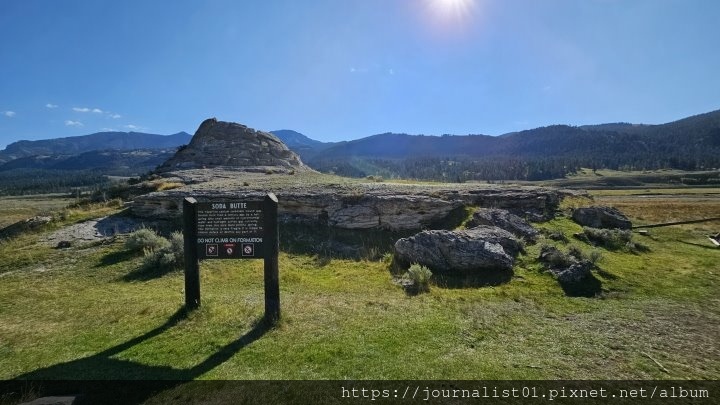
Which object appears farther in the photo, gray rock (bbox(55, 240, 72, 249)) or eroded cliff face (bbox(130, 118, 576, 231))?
eroded cliff face (bbox(130, 118, 576, 231))

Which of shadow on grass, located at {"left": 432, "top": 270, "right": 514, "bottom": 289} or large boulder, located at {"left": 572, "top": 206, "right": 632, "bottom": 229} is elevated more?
large boulder, located at {"left": 572, "top": 206, "right": 632, "bottom": 229}

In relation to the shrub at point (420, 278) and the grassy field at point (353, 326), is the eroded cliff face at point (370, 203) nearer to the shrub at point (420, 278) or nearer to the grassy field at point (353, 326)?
the grassy field at point (353, 326)

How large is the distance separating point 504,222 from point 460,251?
5.99 meters

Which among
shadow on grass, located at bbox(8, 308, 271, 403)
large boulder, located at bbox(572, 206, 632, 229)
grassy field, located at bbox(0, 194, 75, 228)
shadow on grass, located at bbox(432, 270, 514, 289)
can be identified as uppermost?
large boulder, located at bbox(572, 206, 632, 229)

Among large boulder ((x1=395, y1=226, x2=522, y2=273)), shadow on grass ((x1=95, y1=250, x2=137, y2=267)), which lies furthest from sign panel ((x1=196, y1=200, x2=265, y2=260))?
shadow on grass ((x1=95, y1=250, x2=137, y2=267))

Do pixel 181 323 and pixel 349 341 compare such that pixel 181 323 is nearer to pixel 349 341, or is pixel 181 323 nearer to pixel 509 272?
pixel 349 341

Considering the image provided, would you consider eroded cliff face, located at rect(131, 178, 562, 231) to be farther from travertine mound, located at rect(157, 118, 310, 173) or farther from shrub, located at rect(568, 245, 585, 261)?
travertine mound, located at rect(157, 118, 310, 173)

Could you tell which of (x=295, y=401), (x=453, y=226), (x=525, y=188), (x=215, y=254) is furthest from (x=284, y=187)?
(x=295, y=401)

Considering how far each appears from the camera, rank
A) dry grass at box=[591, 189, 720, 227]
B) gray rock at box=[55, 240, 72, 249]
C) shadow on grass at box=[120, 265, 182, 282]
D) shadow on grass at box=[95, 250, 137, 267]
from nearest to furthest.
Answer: shadow on grass at box=[120, 265, 182, 282] < shadow on grass at box=[95, 250, 137, 267] < gray rock at box=[55, 240, 72, 249] < dry grass at box=[591, 189, 720, 227]

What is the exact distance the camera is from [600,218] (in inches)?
988

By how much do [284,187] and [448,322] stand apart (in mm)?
18953

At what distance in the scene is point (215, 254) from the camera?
11414 millimetres

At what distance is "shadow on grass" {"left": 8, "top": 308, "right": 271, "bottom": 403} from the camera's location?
7.57 metres

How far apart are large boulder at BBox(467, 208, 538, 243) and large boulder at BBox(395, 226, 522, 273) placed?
224 cm
